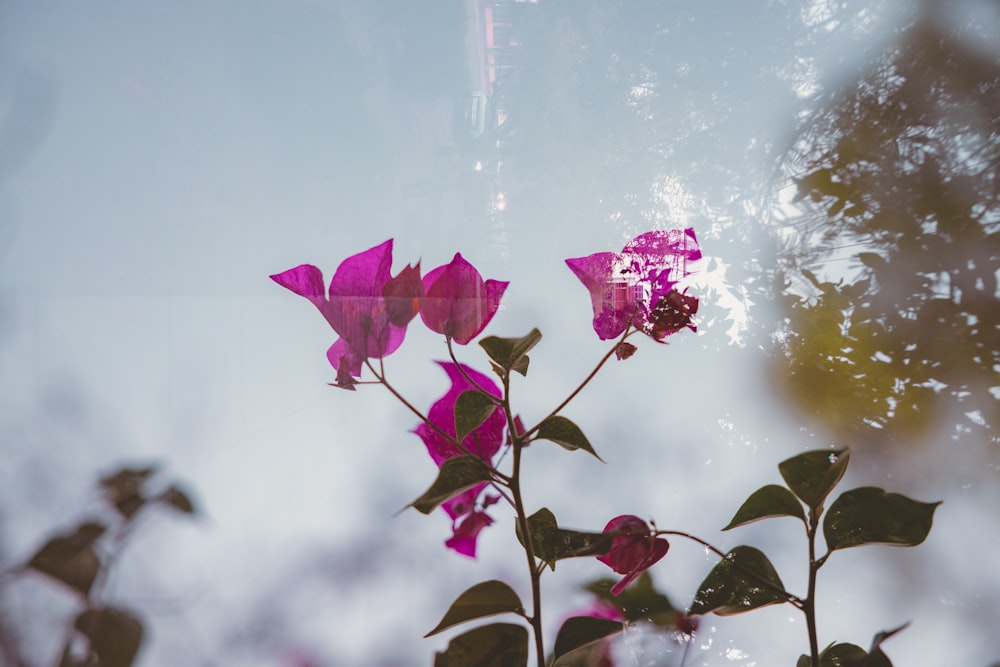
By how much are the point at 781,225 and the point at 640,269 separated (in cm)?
20

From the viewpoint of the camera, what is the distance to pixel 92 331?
479 millimetres

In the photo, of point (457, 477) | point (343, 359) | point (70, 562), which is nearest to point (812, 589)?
point (457, 477)

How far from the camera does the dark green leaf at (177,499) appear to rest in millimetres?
419

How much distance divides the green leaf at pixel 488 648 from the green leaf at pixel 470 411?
132mm

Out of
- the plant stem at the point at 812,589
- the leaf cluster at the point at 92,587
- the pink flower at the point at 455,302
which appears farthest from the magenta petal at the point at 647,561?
the leaf cluster at the point at 92,587

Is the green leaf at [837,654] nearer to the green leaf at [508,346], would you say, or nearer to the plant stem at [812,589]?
the plant stem at [812,589]

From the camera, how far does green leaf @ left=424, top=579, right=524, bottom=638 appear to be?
16.2 inches

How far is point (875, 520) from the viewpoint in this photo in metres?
0.45

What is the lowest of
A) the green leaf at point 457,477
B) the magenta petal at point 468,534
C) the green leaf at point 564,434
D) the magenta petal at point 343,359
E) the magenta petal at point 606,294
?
the magenta petal at point 468,534

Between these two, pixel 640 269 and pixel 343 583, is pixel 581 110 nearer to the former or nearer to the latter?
pixel 640 269

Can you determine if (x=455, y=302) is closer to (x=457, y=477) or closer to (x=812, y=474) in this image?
(x=457, y=477)

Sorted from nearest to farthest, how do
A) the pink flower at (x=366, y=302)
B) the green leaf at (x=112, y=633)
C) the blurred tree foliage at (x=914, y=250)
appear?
1. the green leaf at (x=112, y=633)
2. the pink flower at (x=366, y=302)
3. the blurred tree foliage at (x=914, y=250)

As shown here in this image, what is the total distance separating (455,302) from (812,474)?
0.29m

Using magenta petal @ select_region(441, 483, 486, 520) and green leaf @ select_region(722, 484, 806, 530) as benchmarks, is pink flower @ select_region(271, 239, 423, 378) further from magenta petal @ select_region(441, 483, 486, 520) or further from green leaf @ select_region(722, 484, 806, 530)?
green leaf @ select_region(722, 484, 806, 530)
